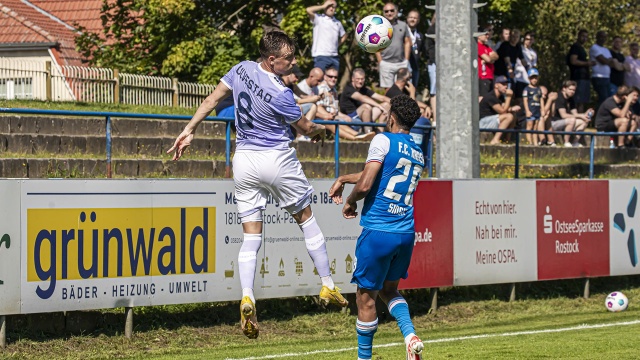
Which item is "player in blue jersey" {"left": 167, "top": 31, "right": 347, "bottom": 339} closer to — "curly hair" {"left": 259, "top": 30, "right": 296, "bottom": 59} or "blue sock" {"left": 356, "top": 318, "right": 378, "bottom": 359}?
"curly hair" {"left": 259, "top": 30, "right": 296, "bottom": 59}

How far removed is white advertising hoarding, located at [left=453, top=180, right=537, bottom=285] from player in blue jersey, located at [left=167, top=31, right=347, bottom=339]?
6442 mm

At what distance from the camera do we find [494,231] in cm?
1666

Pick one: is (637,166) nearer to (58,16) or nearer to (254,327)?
(254,327)

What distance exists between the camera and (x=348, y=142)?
19.7 metres

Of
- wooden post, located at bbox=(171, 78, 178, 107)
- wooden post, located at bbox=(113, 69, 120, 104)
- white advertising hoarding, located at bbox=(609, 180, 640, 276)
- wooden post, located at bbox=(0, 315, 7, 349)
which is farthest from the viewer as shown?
wooden post, located at bbox=(171, 78, 178, 107)

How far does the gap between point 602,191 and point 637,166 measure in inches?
249

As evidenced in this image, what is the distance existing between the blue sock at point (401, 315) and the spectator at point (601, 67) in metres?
17.0

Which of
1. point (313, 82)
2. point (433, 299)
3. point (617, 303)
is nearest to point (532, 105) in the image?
point (313, 82)

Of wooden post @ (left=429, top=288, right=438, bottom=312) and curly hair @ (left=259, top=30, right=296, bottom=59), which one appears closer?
curly hair @ (left=259, top=30, right=296, bottom=59)

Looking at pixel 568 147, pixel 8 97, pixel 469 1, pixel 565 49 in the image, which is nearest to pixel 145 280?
pixel 469 1

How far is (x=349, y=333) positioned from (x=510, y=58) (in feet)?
35.2

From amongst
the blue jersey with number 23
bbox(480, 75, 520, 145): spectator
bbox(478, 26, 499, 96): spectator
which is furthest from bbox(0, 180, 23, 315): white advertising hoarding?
bbox(478, 26, 499, 96): spectator

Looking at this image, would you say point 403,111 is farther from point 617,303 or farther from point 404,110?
point 617,303

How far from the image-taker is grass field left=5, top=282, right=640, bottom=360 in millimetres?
12484
